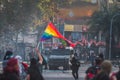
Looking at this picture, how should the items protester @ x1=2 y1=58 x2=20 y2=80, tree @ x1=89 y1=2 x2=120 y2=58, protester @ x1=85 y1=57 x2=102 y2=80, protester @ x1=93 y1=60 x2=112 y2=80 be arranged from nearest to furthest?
protester @ x1=2 y1=58 x2=20 y2=80
protester @ x1=93 y1=60 x2=112 y2=80
protester @ x1=85 y1=57 x2=102 y2=80
tree @ x1=89 y1=2 x2=120 y2=58

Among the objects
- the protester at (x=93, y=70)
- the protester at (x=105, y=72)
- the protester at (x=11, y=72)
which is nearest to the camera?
the protester at (x=11, y=72)

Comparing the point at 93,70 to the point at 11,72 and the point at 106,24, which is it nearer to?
the point at 11,72

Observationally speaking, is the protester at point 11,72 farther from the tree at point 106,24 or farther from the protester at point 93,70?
the tree at point 106,24

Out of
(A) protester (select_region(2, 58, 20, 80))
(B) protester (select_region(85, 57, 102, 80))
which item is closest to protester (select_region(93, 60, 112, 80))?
(A) protester (select_region(2, 58, 20, 80))

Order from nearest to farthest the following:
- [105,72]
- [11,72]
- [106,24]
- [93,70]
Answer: [11,72] < [105,72] < [93,70] < [106,24]

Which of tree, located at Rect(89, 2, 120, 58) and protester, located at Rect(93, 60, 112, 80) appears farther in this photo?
tree, located at Rect(89, 2, 120, 58)

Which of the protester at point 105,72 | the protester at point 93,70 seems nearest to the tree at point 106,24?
the protester at point 93,70

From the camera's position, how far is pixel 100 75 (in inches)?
380

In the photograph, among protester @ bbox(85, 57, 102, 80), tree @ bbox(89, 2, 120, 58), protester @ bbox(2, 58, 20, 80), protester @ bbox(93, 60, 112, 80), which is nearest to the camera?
protester @ bbox(2, 58, 20, 80)

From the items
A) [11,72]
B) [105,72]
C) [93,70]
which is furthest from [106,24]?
[11,72]

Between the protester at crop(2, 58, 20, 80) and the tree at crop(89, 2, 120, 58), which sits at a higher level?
the tree at crop(89, 2, 120, 58)

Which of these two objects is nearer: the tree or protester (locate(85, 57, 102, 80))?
protester (locate(85, 57, 102, 80))

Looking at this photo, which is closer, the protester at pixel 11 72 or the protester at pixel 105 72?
the protester at pixel 11 72

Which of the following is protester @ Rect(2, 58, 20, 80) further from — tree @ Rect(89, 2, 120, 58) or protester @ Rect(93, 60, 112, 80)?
tree @ Rect(89, 2, 120, 58)
